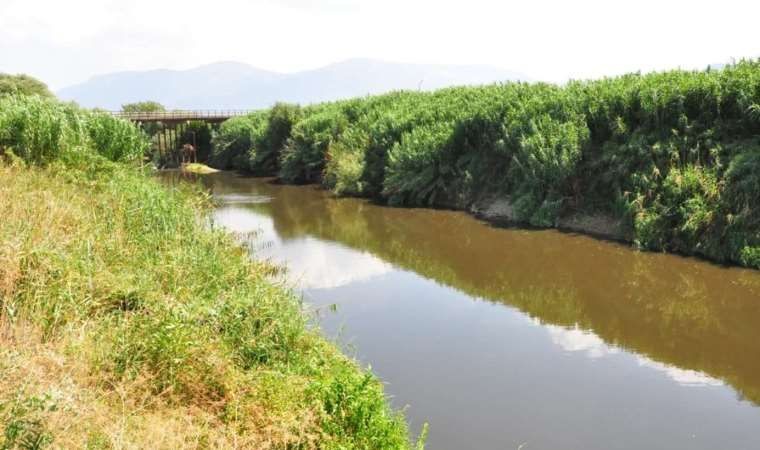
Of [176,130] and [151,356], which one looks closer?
[151,356]

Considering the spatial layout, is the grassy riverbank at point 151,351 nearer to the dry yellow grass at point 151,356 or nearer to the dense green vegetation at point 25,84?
the dry yellow grass at point 151,356

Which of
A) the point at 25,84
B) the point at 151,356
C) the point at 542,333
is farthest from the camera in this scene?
the point at 25,84

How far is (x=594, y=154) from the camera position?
2033 cm

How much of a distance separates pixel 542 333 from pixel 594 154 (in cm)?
1017

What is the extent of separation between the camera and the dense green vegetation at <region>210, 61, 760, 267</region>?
16.3 metres

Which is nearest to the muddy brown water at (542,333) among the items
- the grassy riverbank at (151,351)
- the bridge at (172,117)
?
the grassy riverbank at (151,351)

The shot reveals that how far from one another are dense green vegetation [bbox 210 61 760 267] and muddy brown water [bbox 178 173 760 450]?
4.06 ft

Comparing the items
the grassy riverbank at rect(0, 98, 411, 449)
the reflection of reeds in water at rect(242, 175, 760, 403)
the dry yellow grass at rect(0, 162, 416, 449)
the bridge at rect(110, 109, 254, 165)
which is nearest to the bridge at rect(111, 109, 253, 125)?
the bridge at rect(110, 109, 254, 165)

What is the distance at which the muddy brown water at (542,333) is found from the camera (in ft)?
27.5

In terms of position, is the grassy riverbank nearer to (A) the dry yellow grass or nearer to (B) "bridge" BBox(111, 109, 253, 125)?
(A) the dry yellow grass

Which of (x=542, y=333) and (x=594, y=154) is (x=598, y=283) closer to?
(x=542, y=333)

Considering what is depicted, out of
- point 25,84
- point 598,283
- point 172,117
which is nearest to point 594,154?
point 598,283

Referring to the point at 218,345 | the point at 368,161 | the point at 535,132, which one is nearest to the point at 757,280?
the point at 535,132

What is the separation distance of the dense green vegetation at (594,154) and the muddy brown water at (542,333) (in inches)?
48.7
